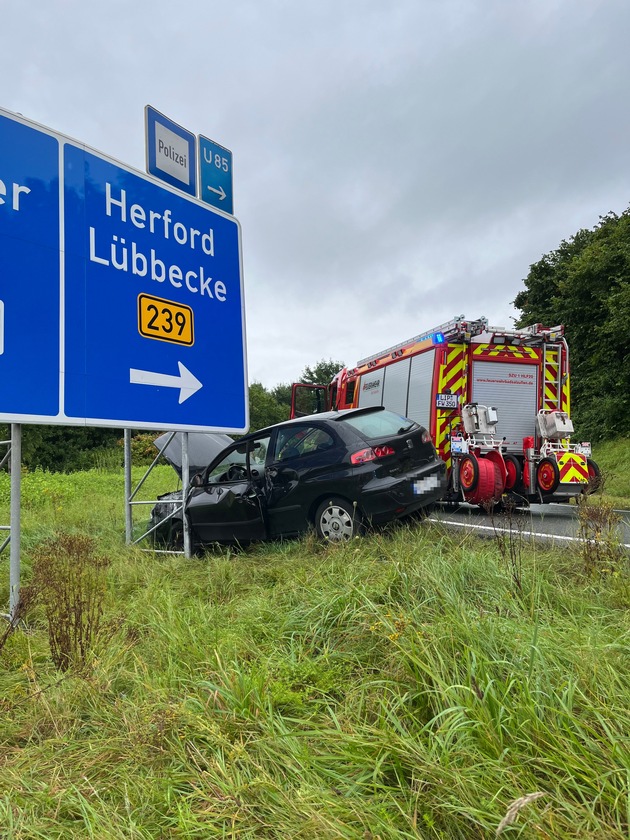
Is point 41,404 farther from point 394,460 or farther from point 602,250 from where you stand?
point 602,250

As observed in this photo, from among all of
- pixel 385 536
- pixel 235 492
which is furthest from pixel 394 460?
pixel 235 492

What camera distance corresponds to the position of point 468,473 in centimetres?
857

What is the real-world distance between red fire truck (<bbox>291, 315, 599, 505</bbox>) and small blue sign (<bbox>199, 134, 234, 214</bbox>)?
471cm

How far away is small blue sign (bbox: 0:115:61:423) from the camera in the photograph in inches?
136

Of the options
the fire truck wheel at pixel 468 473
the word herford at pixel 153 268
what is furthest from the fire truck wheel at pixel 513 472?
the word herford at pixel 153 268

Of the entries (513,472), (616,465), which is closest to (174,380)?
(513,472)

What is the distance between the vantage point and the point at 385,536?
537 cm

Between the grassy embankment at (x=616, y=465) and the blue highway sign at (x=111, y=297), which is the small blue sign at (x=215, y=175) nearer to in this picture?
the blue highway sign at (x=111, y=297)

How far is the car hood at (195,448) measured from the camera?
754 cm

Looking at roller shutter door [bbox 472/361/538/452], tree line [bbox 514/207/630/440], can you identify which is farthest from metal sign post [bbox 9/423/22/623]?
tree line [bbox 514/207/630/440]

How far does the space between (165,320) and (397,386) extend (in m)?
6.26

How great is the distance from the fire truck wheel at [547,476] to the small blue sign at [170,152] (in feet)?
21.3

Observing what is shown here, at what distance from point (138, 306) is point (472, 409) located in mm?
6189

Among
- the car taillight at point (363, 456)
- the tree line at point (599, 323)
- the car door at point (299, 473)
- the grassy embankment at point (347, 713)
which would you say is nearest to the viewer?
the grassy embankment at point (347, 713)
